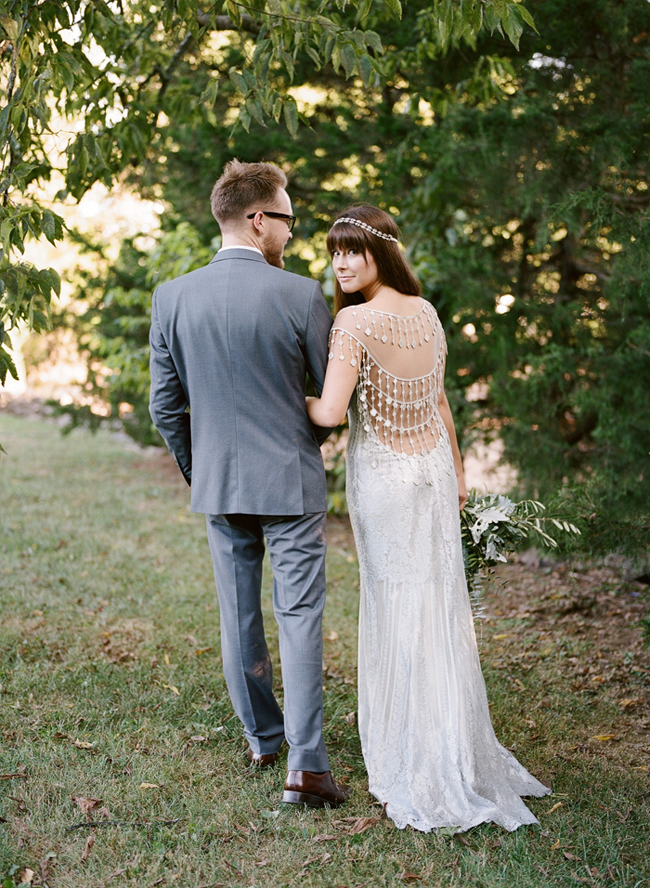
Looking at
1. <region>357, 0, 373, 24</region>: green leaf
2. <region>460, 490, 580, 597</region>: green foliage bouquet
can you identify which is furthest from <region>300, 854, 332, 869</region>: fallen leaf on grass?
<region>357, 0, 373, 24</region>: green leaf

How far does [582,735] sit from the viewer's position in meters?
3.55

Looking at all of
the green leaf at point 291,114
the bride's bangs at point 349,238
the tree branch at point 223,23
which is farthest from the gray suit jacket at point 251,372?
the tree branch at point 223,23

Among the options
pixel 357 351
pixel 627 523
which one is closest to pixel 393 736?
pixel 357 351

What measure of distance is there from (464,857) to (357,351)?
1706mm

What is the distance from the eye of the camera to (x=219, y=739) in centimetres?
340

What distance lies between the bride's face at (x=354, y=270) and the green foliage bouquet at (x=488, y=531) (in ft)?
3.43

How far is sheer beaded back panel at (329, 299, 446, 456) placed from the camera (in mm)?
2760

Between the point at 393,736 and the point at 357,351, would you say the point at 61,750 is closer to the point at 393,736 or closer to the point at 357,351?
the point at 393,736

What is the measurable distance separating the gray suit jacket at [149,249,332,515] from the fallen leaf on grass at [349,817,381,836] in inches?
42.9

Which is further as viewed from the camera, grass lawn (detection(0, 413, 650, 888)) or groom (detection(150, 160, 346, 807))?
groom (detection(150, 160, 346, 807))

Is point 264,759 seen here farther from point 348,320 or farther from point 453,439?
point 348,320

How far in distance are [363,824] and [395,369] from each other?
1599 mm

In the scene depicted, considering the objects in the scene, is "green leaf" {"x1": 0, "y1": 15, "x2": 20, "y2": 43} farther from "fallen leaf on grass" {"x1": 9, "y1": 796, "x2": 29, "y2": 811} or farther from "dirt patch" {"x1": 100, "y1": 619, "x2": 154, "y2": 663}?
"dirt patch" {"x1": 100, "y1": 619, "x2": 154, "y2": 663}

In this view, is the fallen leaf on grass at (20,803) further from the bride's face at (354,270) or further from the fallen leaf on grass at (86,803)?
the bride's face at (354,270)
